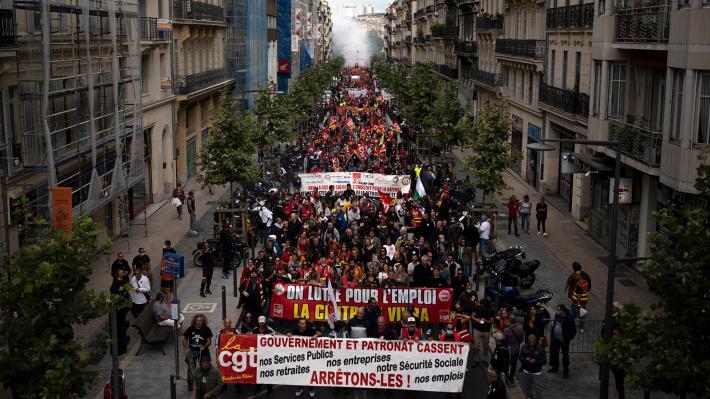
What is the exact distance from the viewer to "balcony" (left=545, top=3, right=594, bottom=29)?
3662 centimetres

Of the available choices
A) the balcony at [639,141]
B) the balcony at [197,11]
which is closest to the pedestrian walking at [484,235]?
the balcony at [639,141]

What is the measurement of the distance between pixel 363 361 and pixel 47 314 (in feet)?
21.2

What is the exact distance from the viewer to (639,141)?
26.8 meters

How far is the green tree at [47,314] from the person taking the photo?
490 inches

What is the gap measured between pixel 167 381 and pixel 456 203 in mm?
17947

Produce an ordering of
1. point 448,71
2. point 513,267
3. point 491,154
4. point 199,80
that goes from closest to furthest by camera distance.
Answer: point 513,267, point 491,154, point 199,80, point 448,71

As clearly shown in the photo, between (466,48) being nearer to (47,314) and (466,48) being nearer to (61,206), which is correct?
(61,206)

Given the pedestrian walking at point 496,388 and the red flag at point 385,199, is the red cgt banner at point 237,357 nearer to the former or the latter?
the pedestrian walking at point 496,388

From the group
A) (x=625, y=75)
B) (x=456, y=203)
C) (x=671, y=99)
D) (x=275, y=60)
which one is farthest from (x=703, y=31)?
(x=275, y=60)

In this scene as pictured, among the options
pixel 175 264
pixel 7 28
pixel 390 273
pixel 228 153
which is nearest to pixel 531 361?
pixel 390 273

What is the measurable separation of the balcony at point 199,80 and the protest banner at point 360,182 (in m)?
12.0

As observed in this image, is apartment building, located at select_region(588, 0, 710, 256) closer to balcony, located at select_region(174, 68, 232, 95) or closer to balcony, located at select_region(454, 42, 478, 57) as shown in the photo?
balcony, located at select_region(174, 68, 232, 95)

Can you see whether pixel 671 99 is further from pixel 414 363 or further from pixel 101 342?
pixel 101 342

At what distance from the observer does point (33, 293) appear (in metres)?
12.9
